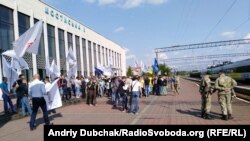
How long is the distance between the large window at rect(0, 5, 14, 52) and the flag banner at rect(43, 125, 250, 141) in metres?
24.7

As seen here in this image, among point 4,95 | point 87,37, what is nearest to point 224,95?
point 4,95

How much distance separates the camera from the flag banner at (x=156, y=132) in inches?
209

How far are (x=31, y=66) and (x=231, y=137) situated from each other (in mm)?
30256

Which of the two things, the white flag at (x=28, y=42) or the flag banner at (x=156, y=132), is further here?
the white flag at (x=28, y=42)

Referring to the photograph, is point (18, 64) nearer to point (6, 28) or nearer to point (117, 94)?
point (117, 94)

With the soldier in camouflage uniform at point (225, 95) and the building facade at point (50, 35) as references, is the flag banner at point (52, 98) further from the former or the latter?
the soldier in camouflage uniform at point (225, 95)

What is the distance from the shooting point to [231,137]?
5297mm

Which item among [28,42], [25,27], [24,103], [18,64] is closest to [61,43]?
[25,27]

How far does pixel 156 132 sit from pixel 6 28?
26.6 metres

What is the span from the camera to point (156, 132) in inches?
213

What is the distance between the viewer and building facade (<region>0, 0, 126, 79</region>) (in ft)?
98.9

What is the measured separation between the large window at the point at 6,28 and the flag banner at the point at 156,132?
2468 cm

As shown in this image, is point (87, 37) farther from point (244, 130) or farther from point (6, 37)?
point (244, 130)

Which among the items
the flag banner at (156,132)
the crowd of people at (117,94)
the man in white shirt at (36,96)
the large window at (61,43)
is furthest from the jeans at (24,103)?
the large window at (61,43)
